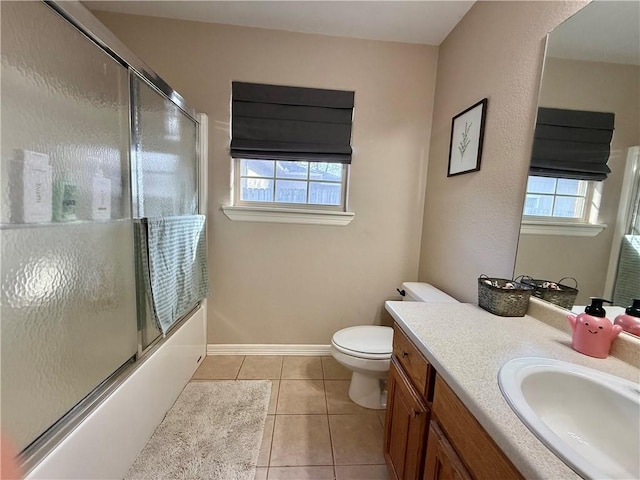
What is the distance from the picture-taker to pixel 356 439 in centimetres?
140

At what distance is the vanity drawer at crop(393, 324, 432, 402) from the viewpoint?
85 cm

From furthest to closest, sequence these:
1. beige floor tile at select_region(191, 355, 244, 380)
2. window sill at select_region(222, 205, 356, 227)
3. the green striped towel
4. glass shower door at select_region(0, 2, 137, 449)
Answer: window sill at select_region(222, 205, 356, 227), beige floor tile at select_region(191, 355, 244, 380), the green striped towel, glass shower door at select_region(0, 2, 137, 449)

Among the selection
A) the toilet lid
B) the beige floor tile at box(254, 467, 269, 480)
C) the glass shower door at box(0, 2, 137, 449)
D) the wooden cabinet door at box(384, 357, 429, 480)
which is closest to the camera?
the glass shower door at box(0, 2, 137, 449)

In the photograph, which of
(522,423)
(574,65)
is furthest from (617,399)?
(574,65)

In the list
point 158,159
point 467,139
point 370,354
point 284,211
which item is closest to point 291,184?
point 284,211

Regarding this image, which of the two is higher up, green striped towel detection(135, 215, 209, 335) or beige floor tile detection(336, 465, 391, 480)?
green striped towel detection(135, 215, 209, 335)

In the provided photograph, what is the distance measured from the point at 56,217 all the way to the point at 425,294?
177cm

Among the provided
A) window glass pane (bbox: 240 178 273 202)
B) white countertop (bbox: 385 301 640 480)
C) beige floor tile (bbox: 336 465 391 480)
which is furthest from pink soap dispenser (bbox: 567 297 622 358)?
window glass pane (bbox: 240 178 273 202)

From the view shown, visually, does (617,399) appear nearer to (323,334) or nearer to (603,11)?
(603,11)

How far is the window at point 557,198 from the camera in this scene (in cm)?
95

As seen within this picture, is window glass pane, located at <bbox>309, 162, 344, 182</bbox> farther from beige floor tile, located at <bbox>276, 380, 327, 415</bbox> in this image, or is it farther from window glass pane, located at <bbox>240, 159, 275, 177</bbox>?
beige floor tile, located at <bbox>276, 380, 327, 415</bbox>

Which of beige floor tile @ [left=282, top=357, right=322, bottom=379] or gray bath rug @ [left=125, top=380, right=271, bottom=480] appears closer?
gray bath rug @ [left=125, top=380, right=271, bottom=480]

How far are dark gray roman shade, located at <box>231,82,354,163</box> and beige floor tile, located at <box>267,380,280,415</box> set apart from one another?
1566 millimetres

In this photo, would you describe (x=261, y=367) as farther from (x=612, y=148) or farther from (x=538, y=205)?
(x=612, y=148)
